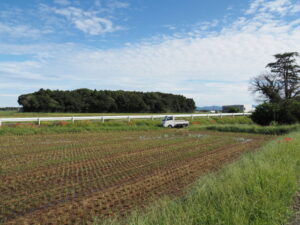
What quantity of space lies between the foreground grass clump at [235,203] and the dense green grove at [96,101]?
7127 centimetres

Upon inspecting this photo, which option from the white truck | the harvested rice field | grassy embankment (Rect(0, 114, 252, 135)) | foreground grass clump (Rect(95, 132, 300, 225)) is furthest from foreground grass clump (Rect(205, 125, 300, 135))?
foreground grass clump (Rect(95, 132, 300, 225))

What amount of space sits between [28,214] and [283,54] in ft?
174

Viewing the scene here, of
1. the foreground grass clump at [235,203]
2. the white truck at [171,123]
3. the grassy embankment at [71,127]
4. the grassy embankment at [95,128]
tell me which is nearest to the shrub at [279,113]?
the grassy embankment at [95,128]

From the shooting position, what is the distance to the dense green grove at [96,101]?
233 feet

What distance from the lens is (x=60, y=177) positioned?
791 centimetres

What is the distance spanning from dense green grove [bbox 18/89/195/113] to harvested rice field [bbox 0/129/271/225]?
2453 inches

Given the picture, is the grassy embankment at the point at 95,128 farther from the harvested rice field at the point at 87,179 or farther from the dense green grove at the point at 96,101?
the dense green grove at the point at 96,101

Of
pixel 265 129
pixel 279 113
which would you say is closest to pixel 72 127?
pixel 265 129

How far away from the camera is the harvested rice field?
534 cm

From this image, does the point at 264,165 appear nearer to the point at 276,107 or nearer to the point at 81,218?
the point at 81,218

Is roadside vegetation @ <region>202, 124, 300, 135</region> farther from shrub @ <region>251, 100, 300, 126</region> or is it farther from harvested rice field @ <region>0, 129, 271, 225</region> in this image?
harvested rice field @ <region>0, 129, 271, 225</region>

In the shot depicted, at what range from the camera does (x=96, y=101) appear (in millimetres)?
78188

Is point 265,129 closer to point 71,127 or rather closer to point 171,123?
point 171,123

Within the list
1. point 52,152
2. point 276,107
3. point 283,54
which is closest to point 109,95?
point 283,54
